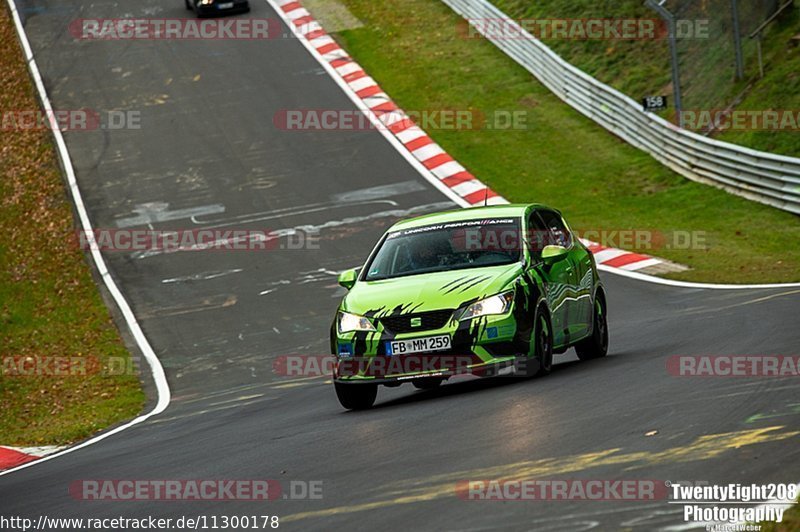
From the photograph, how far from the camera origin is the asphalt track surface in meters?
8.08

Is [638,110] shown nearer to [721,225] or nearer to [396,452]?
[721,225]

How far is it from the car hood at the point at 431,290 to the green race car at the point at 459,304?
11 mm

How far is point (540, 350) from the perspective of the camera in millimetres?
12352

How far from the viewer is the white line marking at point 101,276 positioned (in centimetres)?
1447

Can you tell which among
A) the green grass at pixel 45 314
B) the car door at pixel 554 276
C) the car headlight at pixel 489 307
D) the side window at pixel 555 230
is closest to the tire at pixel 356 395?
the car headlight at pixel 489 307

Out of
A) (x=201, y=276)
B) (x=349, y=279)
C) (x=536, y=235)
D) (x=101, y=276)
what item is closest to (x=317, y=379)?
(x=349, y=279)

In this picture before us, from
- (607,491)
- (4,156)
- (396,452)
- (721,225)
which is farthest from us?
(4,156)

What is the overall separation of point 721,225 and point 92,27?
22.9 meters

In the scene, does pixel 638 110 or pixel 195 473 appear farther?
pixel 638 110

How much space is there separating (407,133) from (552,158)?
3.51 metres

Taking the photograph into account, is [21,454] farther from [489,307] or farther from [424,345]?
[489,307]

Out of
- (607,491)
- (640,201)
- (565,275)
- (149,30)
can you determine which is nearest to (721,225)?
(640,201)

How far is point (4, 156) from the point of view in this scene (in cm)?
3192

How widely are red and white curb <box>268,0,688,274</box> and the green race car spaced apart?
22.4 feet
